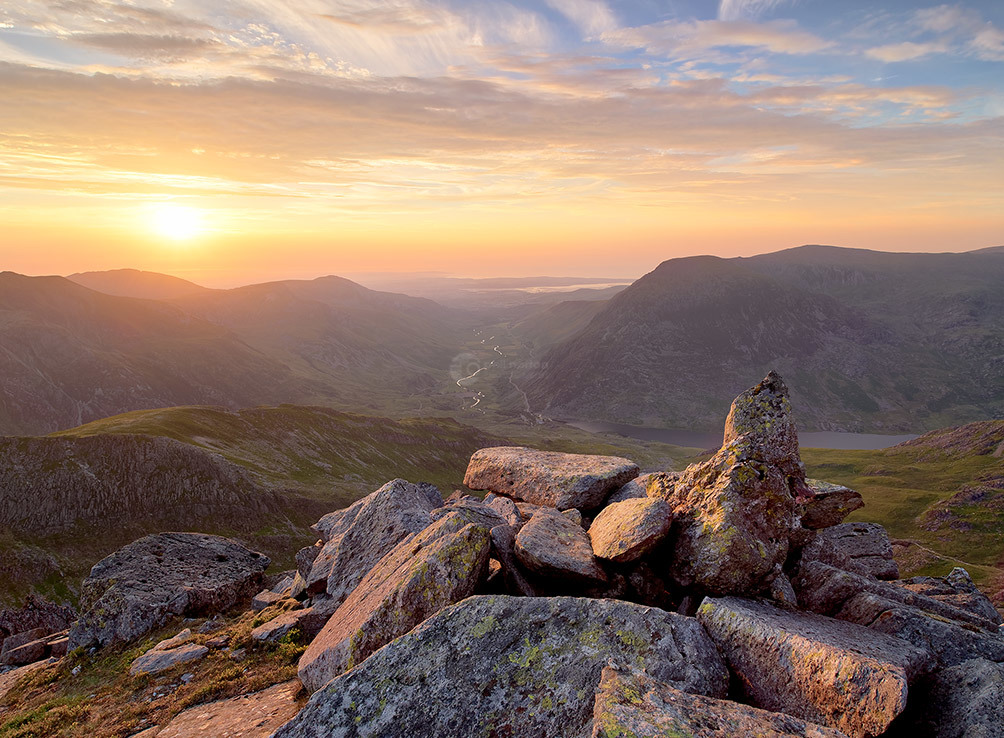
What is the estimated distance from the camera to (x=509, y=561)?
616 inches

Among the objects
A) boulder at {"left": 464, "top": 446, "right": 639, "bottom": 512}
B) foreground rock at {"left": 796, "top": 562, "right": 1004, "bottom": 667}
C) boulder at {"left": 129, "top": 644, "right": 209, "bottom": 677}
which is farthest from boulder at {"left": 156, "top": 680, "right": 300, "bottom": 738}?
foreground rock at {"left": 796, "top": 562, "right": 1004, "bottom": 667}

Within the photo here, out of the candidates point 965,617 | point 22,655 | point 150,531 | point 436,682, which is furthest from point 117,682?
point 150,531

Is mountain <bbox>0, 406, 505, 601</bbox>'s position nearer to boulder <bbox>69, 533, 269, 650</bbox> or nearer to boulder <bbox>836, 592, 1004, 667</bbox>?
boulder <bbox>69, 533, 269, 650</bbox>

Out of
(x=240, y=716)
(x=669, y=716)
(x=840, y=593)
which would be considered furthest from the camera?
(x=840, y=593)

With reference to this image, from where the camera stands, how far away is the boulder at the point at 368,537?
20828 millimetres

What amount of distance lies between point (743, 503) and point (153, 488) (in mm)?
96347

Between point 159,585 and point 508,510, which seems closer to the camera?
point 508,510

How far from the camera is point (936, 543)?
95.4 m

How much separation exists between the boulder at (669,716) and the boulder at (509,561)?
17.8ft

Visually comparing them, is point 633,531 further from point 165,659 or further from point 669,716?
point 165,659

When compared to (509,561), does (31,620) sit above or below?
below

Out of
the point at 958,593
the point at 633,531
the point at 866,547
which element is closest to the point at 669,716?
the point at 633,531

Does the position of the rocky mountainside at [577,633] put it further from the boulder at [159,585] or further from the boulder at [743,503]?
the boulder at [159,585]

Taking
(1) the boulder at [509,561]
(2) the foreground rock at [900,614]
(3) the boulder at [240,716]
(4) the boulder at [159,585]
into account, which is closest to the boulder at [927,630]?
(2) the foreground rock at [900,614]
